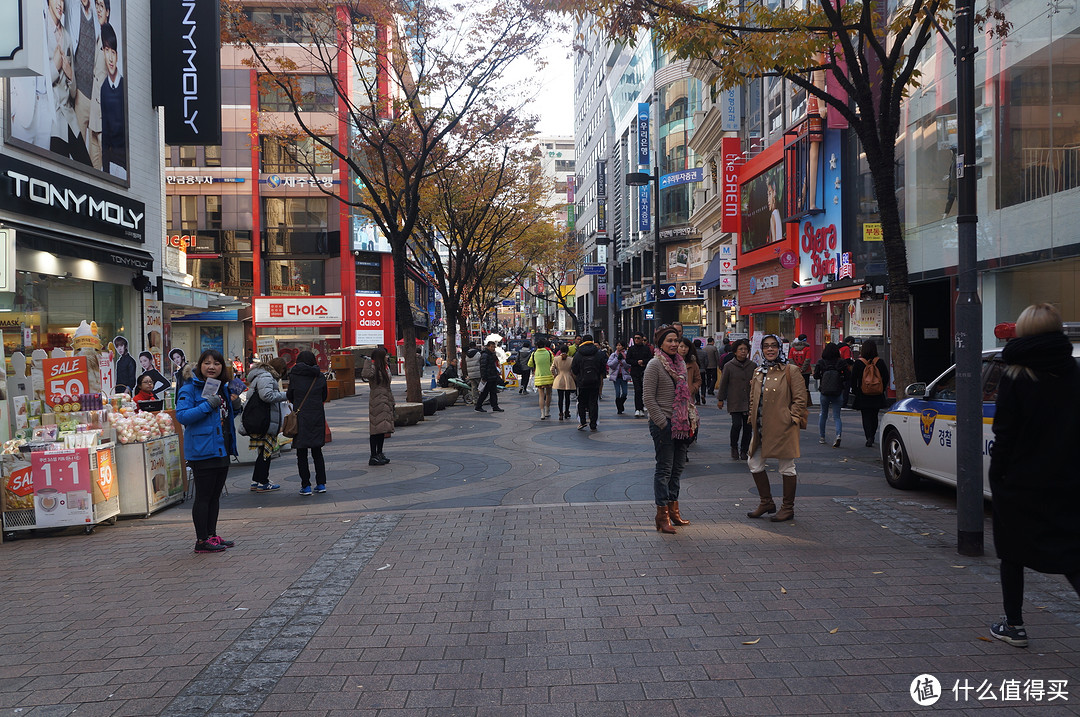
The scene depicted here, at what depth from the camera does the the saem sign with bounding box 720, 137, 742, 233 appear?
114 ft

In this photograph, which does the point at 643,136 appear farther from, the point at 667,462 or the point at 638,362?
the point at 667,462

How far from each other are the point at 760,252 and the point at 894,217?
21685mm

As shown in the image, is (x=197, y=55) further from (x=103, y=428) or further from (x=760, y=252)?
(x=760, y=252)


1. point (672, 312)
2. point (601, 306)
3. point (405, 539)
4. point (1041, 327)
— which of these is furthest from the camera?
point (601, 306)

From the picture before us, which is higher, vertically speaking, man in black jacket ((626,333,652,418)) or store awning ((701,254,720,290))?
store awning ((701,254,720,290))

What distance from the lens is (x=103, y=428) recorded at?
8.59 meters

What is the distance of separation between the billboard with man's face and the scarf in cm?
1110

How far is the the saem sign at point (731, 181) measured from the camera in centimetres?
3462

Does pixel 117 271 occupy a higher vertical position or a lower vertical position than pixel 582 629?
higher

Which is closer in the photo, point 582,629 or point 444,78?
point 582,629

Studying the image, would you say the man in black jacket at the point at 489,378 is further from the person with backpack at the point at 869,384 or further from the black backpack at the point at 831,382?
the person with backpack at the point at 869,384

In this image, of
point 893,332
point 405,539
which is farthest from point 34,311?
point 893,332

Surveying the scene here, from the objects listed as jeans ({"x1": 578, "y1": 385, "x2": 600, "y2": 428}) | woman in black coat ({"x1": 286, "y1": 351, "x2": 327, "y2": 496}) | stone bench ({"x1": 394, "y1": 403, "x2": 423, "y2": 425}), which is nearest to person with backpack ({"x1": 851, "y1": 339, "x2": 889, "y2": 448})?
jeans ({"x1": 578, "y1": 385, "x2": 600, "y2": 428})

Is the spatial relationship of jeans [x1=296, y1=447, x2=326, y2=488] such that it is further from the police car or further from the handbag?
the police car
